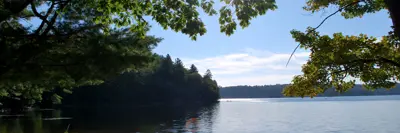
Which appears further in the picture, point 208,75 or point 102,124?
point 208,75

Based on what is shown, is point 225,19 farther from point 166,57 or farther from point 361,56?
point 166,57

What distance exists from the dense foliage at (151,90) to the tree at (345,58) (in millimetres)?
100741

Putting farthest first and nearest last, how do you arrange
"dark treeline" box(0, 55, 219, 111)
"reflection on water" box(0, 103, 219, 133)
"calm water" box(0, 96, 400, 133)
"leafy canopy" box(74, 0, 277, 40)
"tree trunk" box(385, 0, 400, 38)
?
1. "dark treeline" box(0, 55, 219, 111)
2. "calm water" box(0, 96, 400, 133)
3. "reflection on water" box(0, 103, 219, 133)
4. "leafy canopy" box(74, 0, 277, 40)
5. "tree trunk" box(385, 0, 400, 38)

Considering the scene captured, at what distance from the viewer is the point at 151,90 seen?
12562cm

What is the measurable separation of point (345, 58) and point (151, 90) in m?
118

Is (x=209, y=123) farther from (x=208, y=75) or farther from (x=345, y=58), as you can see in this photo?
(x=208, y=75)

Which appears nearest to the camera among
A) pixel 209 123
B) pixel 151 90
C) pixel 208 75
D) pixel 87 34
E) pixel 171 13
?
pixel 171 13

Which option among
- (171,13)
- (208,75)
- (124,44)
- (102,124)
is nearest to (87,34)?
(124,44)

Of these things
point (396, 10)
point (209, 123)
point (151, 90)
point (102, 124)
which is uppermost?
point (151, 90)

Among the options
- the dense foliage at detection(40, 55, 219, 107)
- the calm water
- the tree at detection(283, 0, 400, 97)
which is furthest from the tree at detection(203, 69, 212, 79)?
the tree at detection(283, 0, 400, 97)

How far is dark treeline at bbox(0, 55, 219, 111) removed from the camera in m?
116

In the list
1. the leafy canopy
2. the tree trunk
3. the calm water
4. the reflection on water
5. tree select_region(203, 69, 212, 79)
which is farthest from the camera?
tree select_region(203, 69, 212, 79)

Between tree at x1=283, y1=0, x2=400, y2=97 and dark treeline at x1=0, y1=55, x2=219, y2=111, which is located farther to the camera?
dark treeline at x1=0, y1=55, x2=219, y2=111

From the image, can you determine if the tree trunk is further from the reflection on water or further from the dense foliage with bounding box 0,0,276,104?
the reflection on water
